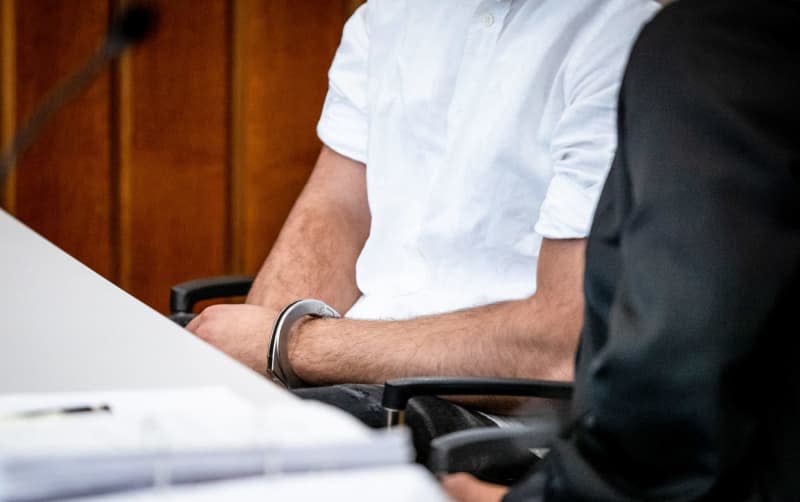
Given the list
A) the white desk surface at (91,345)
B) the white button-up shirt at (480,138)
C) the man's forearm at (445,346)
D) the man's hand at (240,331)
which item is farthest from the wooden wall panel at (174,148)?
the white desk surface at (91,345)

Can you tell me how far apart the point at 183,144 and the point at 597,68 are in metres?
2.01

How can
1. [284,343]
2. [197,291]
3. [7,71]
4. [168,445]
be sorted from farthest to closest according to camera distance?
1. [7,71]
2. [197,291]
3. [284,343]
4. [168,445]

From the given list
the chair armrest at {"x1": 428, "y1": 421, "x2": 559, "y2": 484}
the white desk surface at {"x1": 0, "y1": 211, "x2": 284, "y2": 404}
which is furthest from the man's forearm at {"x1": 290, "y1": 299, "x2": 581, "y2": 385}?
the white desk surface at {"x1": 0, "y1": 211, "x2": 284, "y2": 404}

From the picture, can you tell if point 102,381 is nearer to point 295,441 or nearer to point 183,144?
point 295,441

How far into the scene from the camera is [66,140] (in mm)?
3160

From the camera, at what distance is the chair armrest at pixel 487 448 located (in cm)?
107

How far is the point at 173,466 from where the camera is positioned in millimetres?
607

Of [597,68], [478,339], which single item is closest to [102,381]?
[478,339]

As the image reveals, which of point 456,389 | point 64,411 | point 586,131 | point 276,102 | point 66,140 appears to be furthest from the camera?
point 276,102

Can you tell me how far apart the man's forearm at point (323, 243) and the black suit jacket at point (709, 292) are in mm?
1086

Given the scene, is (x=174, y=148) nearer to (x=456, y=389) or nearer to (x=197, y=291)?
(x=197, y=291)

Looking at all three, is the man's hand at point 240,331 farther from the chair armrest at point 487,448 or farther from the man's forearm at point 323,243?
the chair armrest at point 487,448

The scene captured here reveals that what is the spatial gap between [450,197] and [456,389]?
517 millimetres

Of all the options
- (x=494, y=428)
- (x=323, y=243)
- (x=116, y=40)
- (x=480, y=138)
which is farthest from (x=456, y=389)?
(x=323, y=243)
